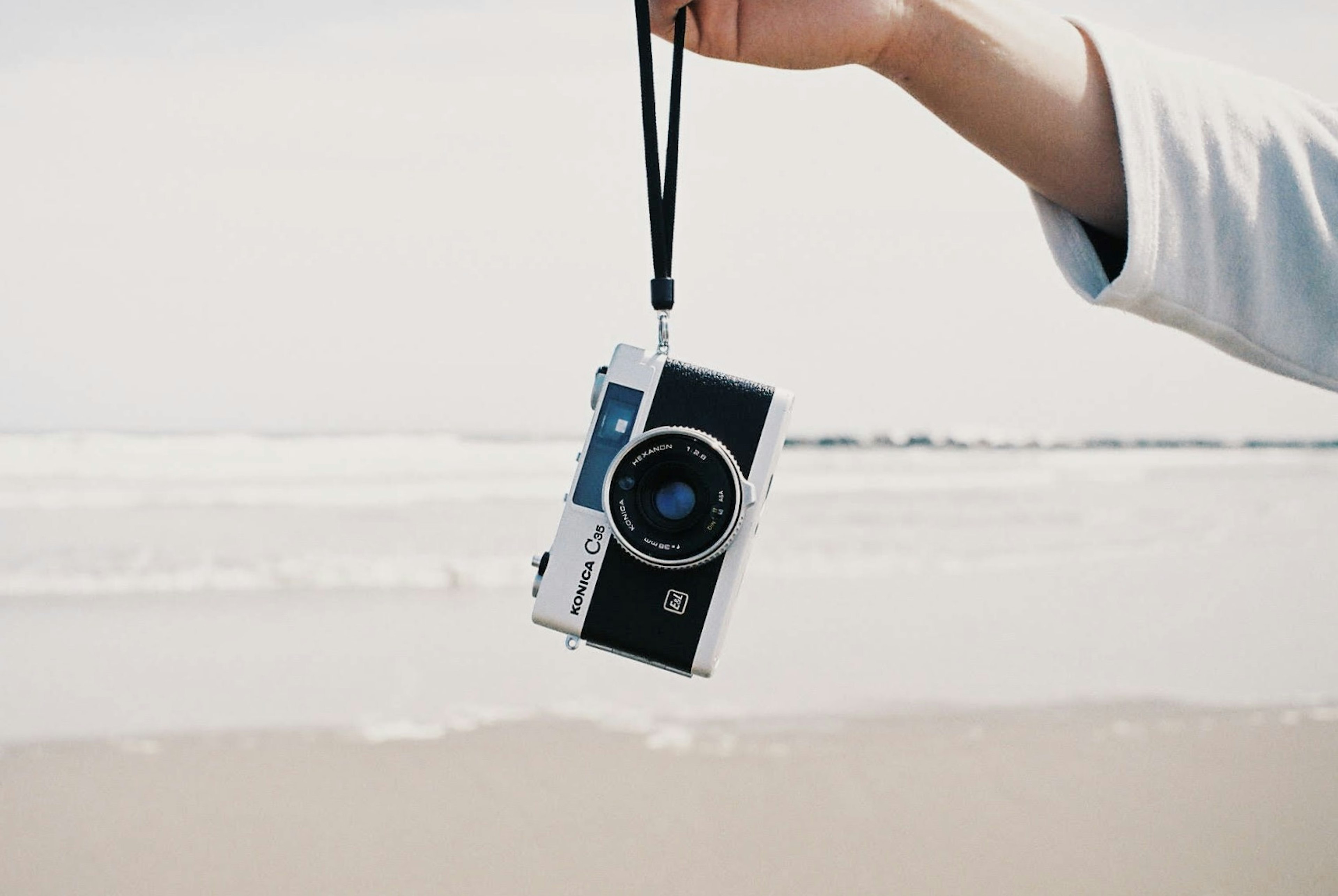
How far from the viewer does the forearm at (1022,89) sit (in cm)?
82

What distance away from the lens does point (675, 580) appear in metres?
0.99

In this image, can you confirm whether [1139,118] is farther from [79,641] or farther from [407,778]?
[79,641]

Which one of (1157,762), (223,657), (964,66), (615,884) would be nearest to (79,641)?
(223,657)

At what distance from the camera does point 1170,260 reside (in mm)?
811

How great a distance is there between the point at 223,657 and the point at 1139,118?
3.17 metres

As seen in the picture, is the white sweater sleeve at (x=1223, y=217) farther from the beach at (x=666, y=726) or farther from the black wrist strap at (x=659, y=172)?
the beach at (x=666, y=726)

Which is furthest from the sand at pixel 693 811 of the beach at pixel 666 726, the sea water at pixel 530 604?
the sea water at pixel 530 604

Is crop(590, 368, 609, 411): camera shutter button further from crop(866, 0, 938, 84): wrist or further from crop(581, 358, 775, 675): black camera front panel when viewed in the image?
crop(866, 0, 938, 84): wrist

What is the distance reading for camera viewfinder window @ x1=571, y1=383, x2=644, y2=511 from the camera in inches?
39.4

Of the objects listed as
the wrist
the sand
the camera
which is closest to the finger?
the wrist

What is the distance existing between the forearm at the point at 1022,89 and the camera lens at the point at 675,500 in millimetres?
358

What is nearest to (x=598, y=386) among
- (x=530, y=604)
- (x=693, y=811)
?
(x=693, y=811)

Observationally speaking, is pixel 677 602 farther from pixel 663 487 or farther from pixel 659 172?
pixel 659 172

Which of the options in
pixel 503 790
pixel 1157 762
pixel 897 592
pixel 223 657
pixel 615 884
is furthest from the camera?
pixel 897 592
